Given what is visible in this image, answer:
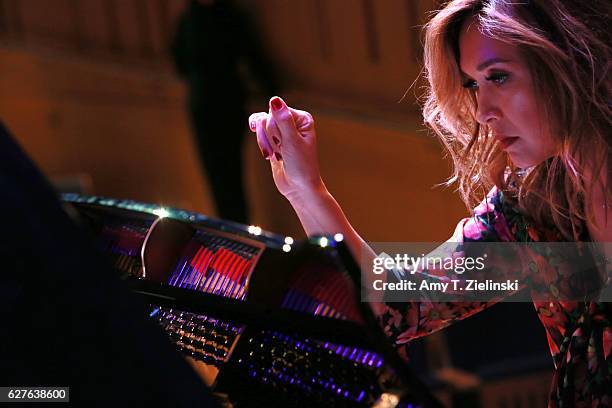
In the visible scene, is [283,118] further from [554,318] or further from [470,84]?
[554,318]

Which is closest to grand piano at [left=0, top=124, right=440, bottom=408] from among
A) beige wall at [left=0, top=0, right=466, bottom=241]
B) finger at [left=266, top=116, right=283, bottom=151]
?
finger at [left=266, top=116, right=283, bottom=151]

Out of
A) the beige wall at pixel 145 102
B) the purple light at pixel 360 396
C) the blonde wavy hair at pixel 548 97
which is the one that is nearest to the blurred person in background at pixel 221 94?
the beige wall at pixel 145 102

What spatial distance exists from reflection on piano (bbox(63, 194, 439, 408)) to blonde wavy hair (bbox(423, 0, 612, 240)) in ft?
1.85

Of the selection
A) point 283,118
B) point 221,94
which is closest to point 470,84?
point 283,118

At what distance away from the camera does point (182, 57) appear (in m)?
3.88

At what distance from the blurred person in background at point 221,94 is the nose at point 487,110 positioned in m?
2.52

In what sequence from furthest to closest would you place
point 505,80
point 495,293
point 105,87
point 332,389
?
point 105,87 → point 495,293 → point 505,80 → point 332,389

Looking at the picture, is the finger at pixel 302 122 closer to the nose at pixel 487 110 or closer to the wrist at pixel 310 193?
the wrist at pixel 310 193

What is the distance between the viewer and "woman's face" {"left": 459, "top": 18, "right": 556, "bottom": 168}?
134cm

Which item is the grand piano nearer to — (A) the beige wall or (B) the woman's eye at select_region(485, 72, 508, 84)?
(B) the woman's eye at select_region(485, 72, 508, 84)

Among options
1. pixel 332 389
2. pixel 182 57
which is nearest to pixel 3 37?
pixel 182 57

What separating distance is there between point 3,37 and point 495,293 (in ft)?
12.3

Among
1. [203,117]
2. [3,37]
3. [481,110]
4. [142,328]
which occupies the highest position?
[3,37]

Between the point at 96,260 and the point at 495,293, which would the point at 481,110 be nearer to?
the point at 495,293
